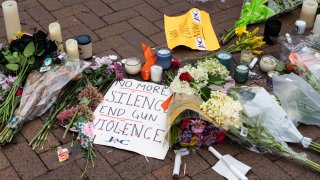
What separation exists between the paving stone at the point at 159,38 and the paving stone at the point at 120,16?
39cm

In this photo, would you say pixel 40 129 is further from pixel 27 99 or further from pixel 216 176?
pixel 216 176

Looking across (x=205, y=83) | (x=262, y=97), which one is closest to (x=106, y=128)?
(x=205, y=83)

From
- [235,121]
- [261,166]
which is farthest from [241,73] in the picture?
[261,166]

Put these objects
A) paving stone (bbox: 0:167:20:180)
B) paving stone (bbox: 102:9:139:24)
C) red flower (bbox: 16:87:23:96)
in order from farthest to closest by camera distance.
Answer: paving stone (bbox: 102:9:139:24), red flower (bbox: 16:87:23:96), paving stone (bbox: 0:167:20:180)

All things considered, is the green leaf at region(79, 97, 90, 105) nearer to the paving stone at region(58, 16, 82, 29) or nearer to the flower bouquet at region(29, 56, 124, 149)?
the flower bouquet at region(29, 56, 124, 149)

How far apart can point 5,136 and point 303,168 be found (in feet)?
6.25

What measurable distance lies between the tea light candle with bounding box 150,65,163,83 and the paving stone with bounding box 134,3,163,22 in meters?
0.94

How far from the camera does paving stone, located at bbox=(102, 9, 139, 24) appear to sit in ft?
15.4

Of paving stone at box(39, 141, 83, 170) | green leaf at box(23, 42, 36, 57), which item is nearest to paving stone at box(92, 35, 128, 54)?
green leaf at box(23, 42, 36, 57)

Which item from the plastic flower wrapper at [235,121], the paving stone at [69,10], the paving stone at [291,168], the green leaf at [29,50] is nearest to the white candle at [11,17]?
the green leaf at [29,50]

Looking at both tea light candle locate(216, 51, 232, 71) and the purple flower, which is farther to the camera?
tea light candle locate(216, 51, 232, 71)

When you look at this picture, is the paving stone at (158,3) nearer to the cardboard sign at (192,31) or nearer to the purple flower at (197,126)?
the cardboard sign at (192,31)

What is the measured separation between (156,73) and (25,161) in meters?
1.15

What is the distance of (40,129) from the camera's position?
3516 millimetres
